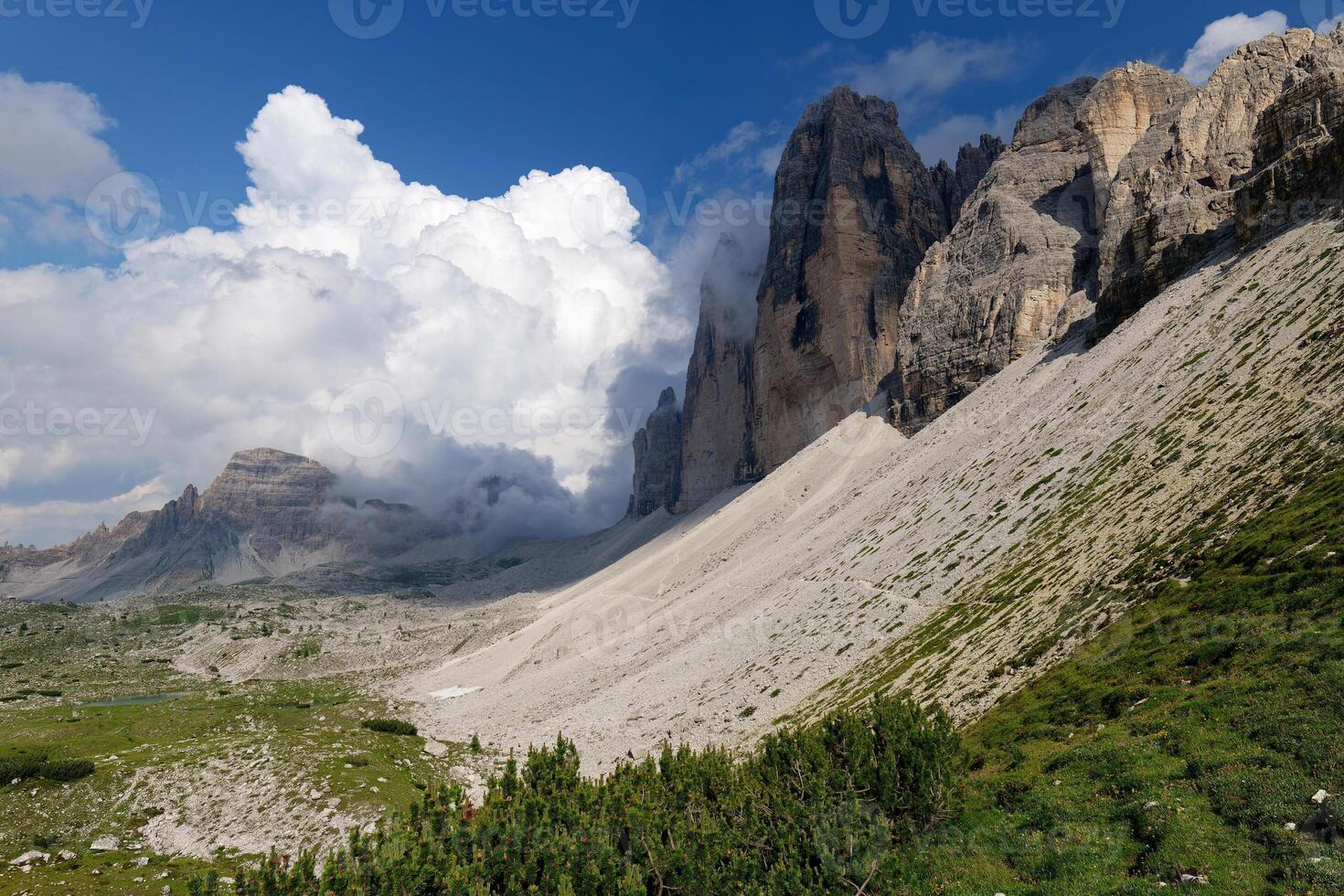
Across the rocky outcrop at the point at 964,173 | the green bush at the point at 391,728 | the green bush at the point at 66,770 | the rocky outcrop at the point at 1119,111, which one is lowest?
the green bush at the point at 391,728

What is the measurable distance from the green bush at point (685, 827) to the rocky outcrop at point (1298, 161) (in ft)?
163

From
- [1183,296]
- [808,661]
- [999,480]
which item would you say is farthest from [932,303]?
[808,661]

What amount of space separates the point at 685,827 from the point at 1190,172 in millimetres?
86776

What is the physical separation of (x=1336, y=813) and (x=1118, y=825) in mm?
3937

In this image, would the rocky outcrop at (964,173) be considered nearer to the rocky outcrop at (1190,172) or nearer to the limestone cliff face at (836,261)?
the limestone cliff face at (836,261)

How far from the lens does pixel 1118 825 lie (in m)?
14.8

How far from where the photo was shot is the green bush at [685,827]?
1467cm

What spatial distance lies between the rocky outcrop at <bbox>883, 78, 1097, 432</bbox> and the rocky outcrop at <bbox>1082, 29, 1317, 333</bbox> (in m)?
8.66

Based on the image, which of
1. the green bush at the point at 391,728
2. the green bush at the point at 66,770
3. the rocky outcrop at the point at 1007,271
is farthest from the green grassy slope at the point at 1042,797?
the rocky outcrop at the point at 1007,271

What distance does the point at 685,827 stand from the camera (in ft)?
56.3

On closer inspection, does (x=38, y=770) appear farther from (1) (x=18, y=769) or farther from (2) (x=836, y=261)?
(2) (x=836, y=261)

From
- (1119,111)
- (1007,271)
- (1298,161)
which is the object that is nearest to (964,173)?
(1119,111)

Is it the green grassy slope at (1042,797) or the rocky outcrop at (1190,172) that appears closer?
the green grassy slope at (1042,797)

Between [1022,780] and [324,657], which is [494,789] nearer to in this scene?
[1022,780]
